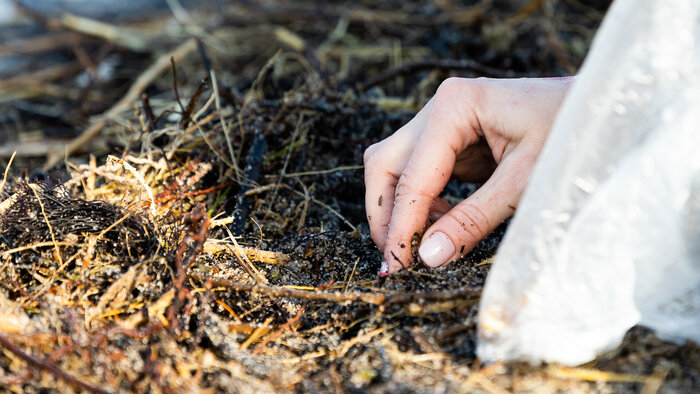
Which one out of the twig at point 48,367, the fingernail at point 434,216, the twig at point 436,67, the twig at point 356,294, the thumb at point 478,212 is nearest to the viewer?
the twig at point 48,367

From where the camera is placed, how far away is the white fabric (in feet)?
3.28

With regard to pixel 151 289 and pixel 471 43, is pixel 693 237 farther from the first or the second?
pixel 471 43

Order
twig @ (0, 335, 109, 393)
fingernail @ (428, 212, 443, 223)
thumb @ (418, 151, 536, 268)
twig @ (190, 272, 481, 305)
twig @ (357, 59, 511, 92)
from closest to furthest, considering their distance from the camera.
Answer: twig @ (0, 335, 109, 393) → twig @ (190, 272, 481, 305) → thumb @ (418, 151, 536, 268) → fingernail @ (428, 212, 443, 223) → twig @ (357, 59, 511, 92)

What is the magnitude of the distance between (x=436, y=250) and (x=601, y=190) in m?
0.42

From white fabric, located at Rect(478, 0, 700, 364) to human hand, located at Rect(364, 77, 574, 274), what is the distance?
0.93 ft

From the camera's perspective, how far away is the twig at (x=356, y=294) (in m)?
1.12

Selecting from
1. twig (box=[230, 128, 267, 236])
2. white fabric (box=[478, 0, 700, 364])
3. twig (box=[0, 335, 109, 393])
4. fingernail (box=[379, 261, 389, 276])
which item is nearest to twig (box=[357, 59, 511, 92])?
twig (box=[230, 128, 267, 236])

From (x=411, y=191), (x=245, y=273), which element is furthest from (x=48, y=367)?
(x=411, y=191)

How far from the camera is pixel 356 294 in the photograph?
1.15m

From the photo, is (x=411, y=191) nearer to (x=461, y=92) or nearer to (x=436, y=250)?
(x=436, y=250)

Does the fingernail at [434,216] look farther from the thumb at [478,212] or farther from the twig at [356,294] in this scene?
the twig at [356,294]

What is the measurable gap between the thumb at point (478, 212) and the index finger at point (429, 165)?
0.06 meters

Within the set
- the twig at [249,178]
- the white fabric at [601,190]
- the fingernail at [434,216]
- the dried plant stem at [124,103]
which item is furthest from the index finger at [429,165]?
the dried plant stem at [124,103]

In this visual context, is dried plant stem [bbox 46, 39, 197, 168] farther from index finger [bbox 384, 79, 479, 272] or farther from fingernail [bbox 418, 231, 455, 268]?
fingernail [bbox 418, 231, 455, 268]
